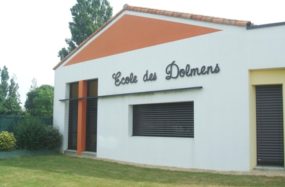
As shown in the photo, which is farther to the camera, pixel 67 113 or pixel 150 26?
pixel 67 113

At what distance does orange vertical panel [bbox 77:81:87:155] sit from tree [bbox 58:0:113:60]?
1680 cm

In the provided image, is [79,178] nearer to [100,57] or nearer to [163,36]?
[163,36]

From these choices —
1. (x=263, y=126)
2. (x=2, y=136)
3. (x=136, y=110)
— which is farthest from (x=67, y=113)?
(x=263, y=126)

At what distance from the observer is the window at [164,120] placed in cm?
1545

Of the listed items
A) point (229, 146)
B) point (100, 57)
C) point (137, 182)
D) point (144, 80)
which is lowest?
point (137, 182)

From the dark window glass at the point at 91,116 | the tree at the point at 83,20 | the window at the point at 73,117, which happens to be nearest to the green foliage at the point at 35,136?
the window at the point at 73,117

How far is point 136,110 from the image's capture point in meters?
17.8

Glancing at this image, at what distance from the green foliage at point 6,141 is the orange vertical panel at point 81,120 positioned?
336cm

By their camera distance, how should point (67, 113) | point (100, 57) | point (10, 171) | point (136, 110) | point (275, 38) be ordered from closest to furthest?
point (275, 38) → point (10, 171) → point (136, 110) → point (100, 57) → point (67, 113)

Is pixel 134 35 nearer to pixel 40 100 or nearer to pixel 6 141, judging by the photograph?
pixel 6 141

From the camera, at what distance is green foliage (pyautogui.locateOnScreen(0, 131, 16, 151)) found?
66.7 feet

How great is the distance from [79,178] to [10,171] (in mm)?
3010

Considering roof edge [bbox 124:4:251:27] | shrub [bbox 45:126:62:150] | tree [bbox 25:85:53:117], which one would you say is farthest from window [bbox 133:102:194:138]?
tree [bbox 25:85:53:117]

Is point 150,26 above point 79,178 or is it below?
above
